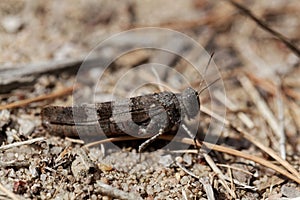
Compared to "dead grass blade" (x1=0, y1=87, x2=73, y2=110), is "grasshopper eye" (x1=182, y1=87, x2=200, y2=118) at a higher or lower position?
lower

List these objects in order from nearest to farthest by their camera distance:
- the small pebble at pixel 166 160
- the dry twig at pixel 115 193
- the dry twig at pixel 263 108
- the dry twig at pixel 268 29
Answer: the dry twig at pixel 115 193 < the small pebble at pixel 166 160 < the dry twig at pixel 263 108 < the dry twig at pixel 268 29

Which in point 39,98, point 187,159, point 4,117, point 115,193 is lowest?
point 115,193

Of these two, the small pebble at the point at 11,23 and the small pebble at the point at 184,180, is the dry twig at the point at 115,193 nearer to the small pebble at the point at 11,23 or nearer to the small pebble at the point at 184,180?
the small pebble at the point at 184,180

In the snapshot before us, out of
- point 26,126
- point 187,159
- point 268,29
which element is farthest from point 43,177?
point 268,29

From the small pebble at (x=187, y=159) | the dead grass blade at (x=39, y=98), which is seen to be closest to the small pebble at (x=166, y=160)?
the small pebble at (x=187, y=159)

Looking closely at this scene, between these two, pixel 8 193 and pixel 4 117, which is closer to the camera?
pixel 8 193

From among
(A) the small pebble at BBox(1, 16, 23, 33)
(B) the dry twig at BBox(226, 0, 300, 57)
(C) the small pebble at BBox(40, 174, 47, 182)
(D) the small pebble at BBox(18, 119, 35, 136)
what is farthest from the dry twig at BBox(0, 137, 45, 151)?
(B) the dry twig at BBox(226, 0, 300, 57)

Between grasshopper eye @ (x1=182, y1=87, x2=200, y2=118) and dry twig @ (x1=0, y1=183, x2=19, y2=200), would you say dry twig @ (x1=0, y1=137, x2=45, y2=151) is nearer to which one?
dry twig @ (x1=0, y1=183, x2=19, y2=200)

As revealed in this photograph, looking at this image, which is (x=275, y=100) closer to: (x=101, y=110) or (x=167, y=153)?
(x=167, y=153)

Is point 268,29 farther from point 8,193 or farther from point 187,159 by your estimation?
point 8,193

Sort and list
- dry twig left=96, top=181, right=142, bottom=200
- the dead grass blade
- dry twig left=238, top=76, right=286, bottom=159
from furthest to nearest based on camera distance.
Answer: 1. dry twig left=238, top=76, right=286, bottom=159
2. the dead grass blade
3. dry twig left=96, top=181, right=142, bottom=200

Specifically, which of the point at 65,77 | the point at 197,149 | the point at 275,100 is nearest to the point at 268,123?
the point at 275,100
